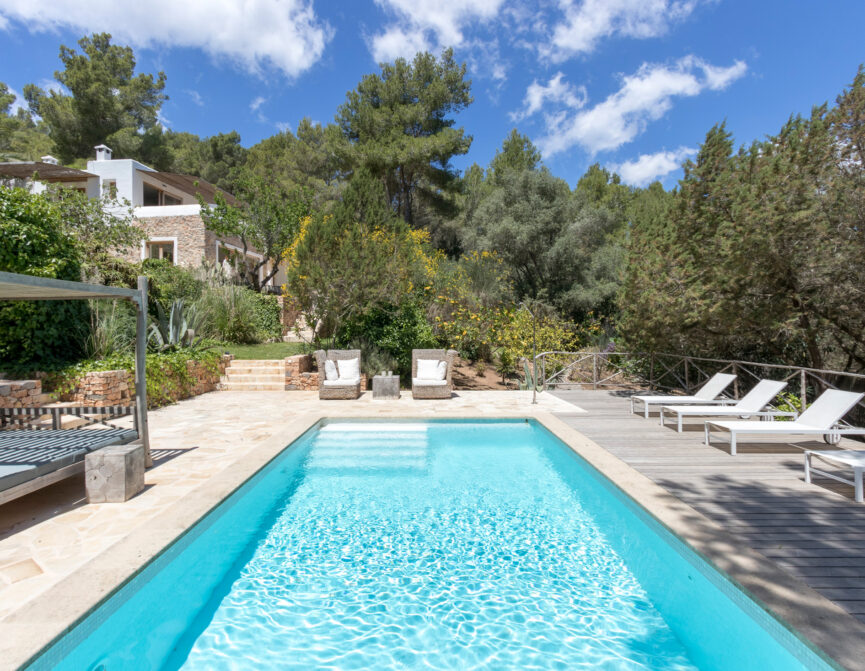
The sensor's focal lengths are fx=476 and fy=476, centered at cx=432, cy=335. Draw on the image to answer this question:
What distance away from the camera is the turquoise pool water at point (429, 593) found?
9.39 ft

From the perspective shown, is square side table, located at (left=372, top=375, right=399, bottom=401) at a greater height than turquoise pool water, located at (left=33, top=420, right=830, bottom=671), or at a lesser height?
greater

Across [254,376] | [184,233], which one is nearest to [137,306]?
[254,376]

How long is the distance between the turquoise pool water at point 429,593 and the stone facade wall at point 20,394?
5.06 m

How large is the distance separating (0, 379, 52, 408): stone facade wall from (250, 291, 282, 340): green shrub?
10242 mm

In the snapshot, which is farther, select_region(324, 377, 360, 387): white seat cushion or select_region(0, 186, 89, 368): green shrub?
select_region(324, 377, 360, 387): white seat cushion

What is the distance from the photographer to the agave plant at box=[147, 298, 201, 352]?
38.5ft

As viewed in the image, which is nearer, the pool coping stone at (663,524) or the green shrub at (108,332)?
the pool coping stone at (663,524)

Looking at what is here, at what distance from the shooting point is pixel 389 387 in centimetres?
1120

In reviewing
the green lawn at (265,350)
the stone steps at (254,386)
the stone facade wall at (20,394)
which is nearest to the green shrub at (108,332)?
the stone facade wall at (20,394)

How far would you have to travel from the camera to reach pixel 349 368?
11844mm

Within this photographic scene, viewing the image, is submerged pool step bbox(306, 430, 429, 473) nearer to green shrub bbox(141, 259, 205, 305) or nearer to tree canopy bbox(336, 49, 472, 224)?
green shrub bbox(141, 259, 205, 305)

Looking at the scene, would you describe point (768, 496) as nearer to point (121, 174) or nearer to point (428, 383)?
point (428, 383)

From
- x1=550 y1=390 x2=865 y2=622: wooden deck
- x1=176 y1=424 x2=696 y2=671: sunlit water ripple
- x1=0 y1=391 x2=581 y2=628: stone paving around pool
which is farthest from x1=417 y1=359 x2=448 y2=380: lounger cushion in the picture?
x1=176 y1=424 x2=696 y2=671: sunlit water ripple

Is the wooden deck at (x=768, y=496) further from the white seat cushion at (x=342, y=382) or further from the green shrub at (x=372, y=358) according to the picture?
the green shrub at (x=372, y=358)
